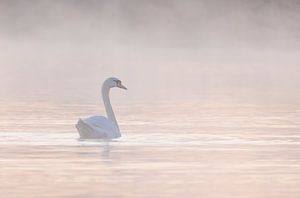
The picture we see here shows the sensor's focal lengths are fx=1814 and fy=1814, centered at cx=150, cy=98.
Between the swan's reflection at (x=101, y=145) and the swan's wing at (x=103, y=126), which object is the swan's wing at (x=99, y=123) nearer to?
the swan's wing at (x=103, y=126)

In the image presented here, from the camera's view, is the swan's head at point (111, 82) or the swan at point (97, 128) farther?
the swan's head at point (111, 82)

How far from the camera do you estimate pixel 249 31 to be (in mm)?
61656

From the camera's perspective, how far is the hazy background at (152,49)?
104ft

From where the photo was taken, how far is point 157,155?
1767 centimetres

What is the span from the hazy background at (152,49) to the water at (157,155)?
4418 mm

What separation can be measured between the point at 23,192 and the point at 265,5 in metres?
47.7

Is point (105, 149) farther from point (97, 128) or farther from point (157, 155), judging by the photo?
point (97, 128)

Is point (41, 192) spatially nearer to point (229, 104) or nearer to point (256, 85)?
point (229, 104)

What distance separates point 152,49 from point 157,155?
4176 centimetres

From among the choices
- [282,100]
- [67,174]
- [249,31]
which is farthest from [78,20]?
[67,174]

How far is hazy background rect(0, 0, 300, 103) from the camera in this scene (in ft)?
104

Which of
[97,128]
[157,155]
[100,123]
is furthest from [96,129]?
[157,155]

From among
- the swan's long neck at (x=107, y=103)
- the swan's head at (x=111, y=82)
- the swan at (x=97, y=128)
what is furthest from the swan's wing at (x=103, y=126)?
the swan's head at (x=111, y=82)

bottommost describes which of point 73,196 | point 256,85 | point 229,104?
point 73,196
